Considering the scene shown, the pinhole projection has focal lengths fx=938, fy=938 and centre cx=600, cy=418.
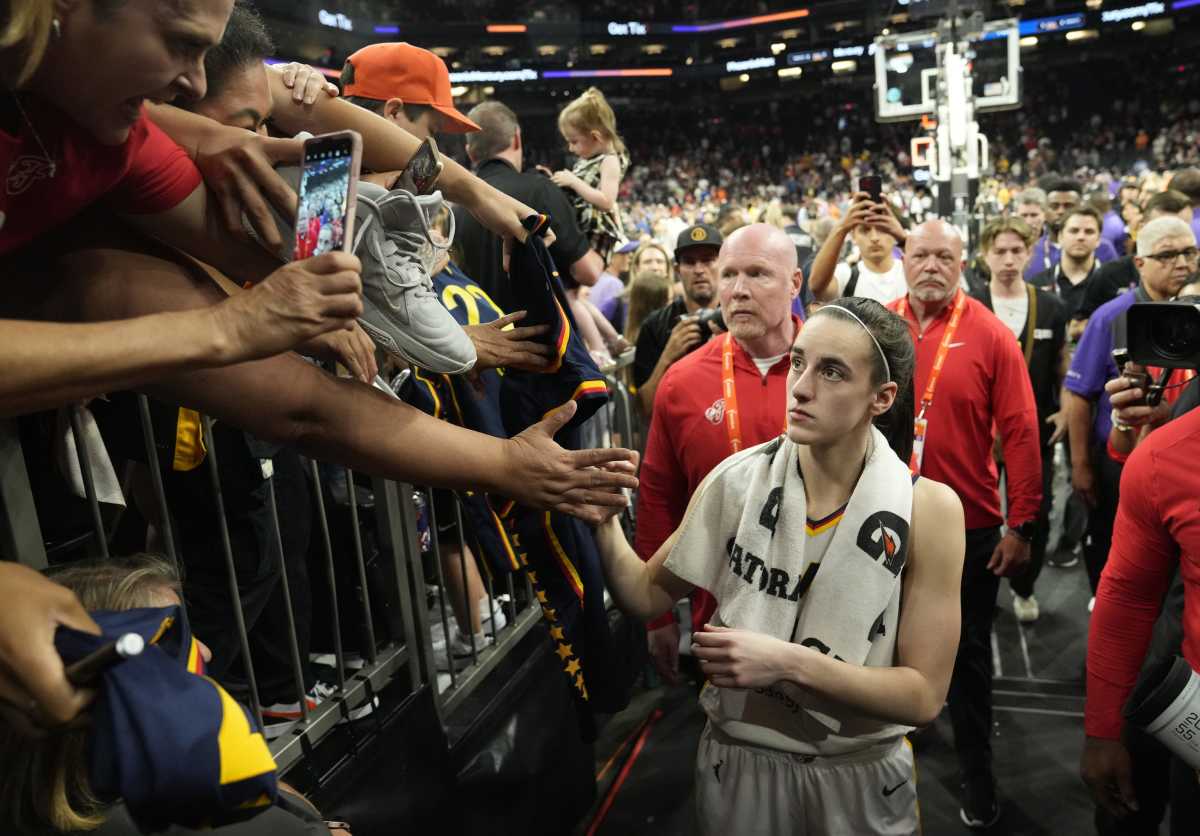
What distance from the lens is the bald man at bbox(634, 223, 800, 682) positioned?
3.22 metres

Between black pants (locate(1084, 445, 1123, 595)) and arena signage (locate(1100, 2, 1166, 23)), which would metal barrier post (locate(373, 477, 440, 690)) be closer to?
black pants (locate(1084, 445, 1123, 595))

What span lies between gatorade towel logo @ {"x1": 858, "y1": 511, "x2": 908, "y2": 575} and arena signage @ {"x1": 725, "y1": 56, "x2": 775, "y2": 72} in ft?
126

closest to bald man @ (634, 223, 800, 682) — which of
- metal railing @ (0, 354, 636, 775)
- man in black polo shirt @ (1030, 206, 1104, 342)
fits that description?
metal railing @ (0, 354, 636, 775)

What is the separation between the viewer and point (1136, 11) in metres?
30.7

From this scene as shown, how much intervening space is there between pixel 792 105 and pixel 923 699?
39724 mm

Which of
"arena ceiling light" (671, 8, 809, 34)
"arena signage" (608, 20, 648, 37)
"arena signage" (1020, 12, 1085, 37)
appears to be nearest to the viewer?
"arena signage" (1020, 12, 1085, 37)

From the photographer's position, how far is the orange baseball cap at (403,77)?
8.75 ft

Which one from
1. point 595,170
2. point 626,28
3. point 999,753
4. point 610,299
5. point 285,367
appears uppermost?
point 626,28

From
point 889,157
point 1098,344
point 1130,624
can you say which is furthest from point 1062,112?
point 1130,624

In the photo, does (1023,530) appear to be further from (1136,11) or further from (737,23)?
(737,23)

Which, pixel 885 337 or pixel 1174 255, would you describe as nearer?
pixel 885 337

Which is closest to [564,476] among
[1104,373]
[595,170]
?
[595,170]

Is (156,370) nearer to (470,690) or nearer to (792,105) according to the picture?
(470,690)

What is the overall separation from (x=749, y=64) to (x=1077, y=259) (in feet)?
110
